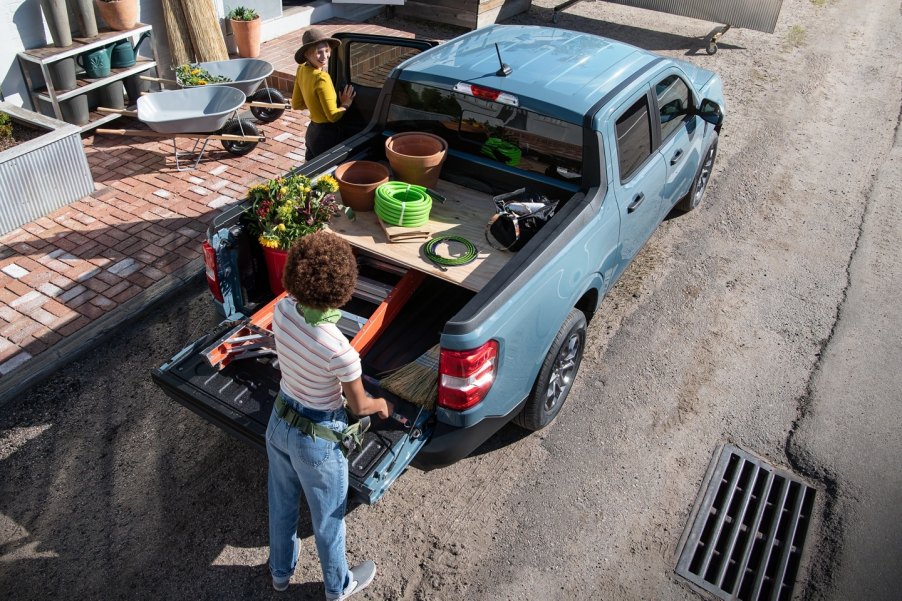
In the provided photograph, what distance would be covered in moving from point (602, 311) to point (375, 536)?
9.30ft

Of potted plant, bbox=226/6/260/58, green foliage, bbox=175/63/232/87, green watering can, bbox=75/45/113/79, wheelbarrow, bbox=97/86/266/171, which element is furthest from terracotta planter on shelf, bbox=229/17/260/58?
wheelbarrow, bbox=97/86/266/171

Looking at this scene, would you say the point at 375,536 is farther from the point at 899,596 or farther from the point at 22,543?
the point at 899,596

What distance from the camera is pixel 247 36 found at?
9.55 meters

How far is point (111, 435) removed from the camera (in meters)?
4.63

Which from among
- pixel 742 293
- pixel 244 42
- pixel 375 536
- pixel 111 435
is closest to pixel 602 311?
pixel 742 293

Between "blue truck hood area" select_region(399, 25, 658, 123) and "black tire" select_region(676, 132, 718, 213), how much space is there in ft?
6.01

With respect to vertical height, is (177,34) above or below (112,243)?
above

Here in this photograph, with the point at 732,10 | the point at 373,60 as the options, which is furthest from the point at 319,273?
the point at 732,10

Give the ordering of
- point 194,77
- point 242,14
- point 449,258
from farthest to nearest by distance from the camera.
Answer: point 242,14, point 194,77, point 449,258

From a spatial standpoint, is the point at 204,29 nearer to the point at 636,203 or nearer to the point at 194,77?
the point at 194,77

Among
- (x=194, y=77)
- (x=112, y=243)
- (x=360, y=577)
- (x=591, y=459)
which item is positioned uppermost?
(x=194, y=77)

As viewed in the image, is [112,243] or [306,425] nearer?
[306,425]

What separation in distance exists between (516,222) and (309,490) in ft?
7.12

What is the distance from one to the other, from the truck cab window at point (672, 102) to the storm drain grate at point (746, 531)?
8.35 feet
